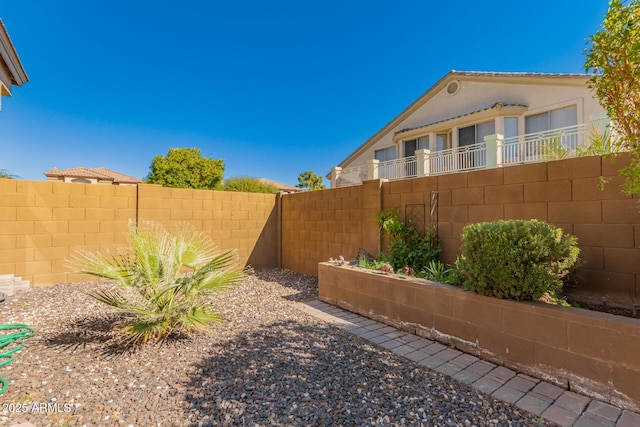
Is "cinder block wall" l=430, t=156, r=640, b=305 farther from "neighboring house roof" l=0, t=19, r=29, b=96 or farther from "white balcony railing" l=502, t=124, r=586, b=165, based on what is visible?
"neighboring house roof" l=0, t=19, r=29, b=96

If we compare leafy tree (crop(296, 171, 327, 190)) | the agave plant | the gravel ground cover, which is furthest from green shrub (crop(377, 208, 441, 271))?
leafy tree (crop(296, 171, 327, 190))

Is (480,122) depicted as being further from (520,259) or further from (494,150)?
(520,259)

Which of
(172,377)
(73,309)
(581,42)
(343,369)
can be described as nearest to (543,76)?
(581,42)

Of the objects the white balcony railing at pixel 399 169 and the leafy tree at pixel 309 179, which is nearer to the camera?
the white balcony railing at pixel 399 169

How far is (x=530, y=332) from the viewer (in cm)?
283

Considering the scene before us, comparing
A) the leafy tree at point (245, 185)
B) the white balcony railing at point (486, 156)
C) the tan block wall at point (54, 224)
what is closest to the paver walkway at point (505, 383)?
the white balcony railing at point (486, 156)

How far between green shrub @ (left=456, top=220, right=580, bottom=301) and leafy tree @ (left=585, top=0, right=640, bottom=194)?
757 mm

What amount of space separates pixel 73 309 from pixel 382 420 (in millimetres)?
5097

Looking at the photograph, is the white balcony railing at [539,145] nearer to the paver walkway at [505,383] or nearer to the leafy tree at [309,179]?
the paver walkway at [505,383]

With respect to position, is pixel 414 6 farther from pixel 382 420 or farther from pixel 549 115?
pixel 382 420

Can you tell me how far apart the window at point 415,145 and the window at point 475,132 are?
1.42m

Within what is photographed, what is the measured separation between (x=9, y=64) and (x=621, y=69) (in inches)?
299

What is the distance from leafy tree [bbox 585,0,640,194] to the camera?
7.32 ft

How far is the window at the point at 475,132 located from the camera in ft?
35.0
